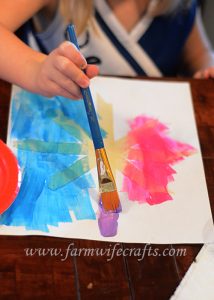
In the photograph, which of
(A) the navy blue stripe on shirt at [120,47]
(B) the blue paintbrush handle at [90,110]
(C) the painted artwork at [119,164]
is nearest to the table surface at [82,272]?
(C) the painted artwork at [119,164]

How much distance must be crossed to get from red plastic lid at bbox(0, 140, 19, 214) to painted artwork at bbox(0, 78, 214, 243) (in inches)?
0.5

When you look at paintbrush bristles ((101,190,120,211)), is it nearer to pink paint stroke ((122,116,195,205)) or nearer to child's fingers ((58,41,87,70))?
pink paint stroke ((122,116,195,205))

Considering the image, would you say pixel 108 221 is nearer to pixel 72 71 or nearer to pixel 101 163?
pixel 101 163

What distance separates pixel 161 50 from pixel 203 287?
1.88 ft

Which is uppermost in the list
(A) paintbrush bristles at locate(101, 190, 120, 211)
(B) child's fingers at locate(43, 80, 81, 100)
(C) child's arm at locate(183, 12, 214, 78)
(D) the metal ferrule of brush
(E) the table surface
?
(B) child's fingers at locate(43, 80, 81, 100)

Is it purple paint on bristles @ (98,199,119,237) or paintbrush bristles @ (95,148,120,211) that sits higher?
paintbrush bristles @ (95,148,120,211)

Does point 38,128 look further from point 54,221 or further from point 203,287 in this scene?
point 203,287

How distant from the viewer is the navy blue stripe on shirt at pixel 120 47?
2.79 feet

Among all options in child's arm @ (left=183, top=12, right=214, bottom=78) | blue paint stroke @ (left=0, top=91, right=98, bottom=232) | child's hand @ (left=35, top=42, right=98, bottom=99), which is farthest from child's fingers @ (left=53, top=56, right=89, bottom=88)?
child's arm @ (left=183, top=12, right=214, bottom=78)

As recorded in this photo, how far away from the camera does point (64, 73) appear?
556 millimetres

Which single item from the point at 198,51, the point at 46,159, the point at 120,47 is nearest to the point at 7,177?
the point at 46,159

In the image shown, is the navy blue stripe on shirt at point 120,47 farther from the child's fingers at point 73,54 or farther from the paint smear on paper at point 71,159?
the child's fingers at point 73,54

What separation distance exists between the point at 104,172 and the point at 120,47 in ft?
1.32

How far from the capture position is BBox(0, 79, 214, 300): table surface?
1.50 feet
